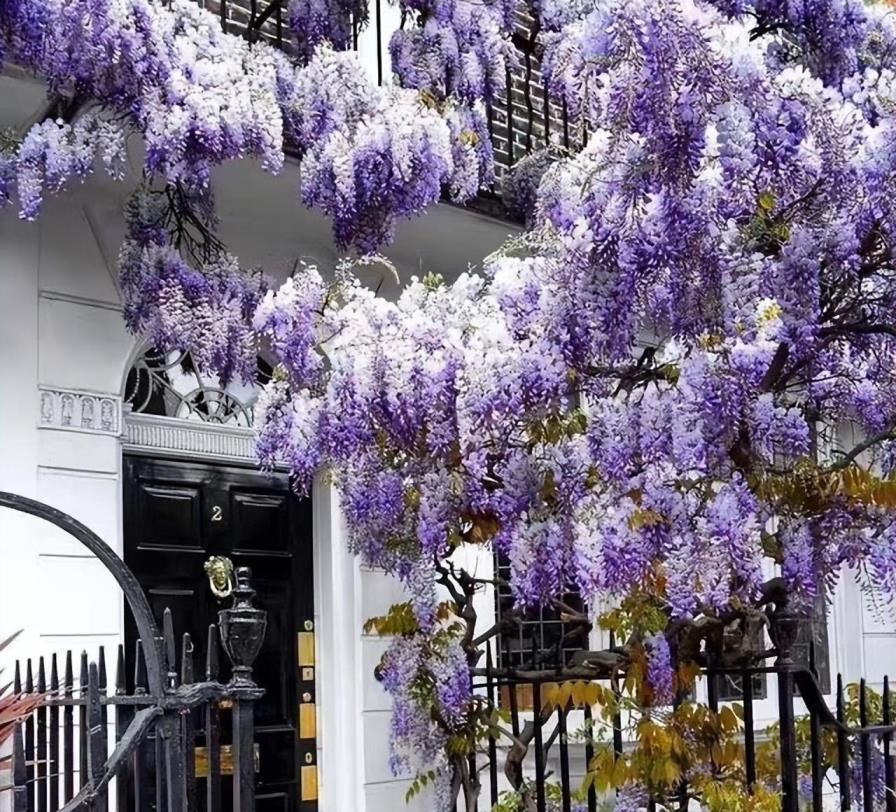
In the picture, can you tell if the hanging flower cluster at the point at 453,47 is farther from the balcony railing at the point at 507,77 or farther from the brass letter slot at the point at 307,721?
the brass letter slot at the point at 307,721

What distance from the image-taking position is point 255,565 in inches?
314

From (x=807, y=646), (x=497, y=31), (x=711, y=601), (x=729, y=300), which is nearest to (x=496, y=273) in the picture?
(x=729, y=300)

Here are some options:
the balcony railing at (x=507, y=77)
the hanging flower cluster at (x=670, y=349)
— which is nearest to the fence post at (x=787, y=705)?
the hanging flower cluster at (x=670, y=349)

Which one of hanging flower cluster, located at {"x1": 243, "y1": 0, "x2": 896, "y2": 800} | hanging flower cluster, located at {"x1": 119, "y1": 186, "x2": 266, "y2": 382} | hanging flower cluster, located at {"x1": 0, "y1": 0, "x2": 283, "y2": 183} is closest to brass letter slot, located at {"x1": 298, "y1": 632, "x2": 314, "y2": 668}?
hanging flower cluster, located at {"x1": 119, "y1": 186, "x2": 266, "y2": 382}

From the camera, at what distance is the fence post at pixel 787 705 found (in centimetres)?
553

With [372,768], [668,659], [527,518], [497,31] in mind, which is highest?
[497,31]

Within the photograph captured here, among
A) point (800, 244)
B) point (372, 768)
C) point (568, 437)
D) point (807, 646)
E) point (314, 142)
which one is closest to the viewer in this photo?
point (800, 244)

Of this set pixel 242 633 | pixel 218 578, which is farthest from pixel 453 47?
pixel 242 633

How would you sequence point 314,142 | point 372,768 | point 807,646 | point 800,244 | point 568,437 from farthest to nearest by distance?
1. point 807,646
2. point 372,768
3. point 314,142
4. point 568,437
5. point 800,244

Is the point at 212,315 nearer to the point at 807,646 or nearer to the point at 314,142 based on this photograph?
the point at 314,142

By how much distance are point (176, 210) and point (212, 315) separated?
55 cm

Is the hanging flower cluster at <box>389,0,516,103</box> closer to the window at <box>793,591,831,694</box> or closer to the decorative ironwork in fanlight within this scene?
the decorative ironwork in fanlight

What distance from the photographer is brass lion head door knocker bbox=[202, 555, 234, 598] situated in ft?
25.1

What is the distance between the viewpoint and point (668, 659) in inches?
236
